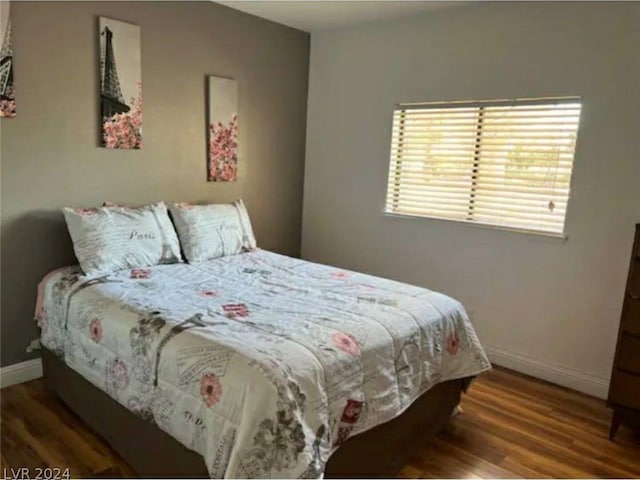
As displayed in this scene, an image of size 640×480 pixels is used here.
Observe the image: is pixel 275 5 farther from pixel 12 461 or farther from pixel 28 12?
pixel 12 461

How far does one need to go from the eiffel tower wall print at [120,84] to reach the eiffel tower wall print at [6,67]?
474 mm

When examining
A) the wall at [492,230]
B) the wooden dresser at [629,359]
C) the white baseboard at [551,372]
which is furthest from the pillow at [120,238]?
the wooden dresser at [629,359]

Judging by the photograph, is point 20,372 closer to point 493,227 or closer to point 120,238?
point 120,238

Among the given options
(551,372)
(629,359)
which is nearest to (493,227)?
(551,372)

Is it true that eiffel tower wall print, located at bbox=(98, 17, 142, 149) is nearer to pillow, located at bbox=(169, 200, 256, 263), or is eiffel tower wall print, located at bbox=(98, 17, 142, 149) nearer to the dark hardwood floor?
pillow, located at bbox=(169, 200, 256, 263)

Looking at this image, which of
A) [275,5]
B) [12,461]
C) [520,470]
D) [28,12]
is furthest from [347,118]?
[12,461]

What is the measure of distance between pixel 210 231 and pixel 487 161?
1908 millimetres

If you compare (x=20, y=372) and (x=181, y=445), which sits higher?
(x=181, y=445)

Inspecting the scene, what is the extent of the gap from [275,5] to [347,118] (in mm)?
1005

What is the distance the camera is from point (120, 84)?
285 cm

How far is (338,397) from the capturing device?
165 centimetres

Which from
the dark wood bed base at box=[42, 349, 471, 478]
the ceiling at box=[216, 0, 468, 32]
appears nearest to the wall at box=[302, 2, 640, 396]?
the ceiling at box=[216, 0, 468, 32]

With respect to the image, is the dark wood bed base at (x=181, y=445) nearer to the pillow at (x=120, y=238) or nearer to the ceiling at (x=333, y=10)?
the pillow at (x=120, y=238)

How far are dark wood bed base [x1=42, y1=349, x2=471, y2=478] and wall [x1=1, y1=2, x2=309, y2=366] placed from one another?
2.42 feet
